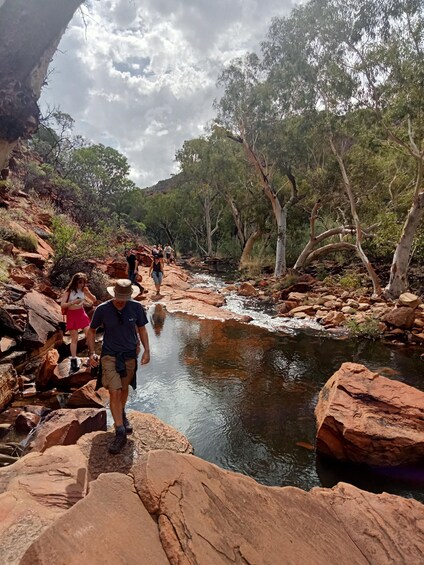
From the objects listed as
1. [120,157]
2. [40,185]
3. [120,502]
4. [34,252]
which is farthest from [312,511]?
[120,157]

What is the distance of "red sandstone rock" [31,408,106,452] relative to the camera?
3762mm

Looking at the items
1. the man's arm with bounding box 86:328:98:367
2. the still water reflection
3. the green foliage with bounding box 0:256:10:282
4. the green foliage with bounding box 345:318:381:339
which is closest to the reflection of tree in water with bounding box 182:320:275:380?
the still water reflection

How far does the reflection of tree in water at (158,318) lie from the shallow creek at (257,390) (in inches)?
1.2

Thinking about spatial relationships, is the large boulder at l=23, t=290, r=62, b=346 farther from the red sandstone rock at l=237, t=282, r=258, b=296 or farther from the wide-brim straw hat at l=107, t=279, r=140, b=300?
the red sandstone rock at l=237, t=282, r=258, b=296

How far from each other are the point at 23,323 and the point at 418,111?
510 inches

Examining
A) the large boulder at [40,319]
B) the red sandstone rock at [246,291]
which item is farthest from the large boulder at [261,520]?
the red sandstone rock at [246,291]

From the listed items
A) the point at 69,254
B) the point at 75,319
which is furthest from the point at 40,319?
the point at 69,254

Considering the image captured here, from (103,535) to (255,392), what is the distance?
4.60 meters

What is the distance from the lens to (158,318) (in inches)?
434

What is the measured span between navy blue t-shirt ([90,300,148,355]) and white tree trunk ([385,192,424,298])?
11.7m

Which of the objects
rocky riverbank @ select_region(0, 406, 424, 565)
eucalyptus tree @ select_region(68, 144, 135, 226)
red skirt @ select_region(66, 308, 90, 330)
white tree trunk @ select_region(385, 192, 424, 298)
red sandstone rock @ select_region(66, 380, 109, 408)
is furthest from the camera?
eucalyptus tree @ select_region(68, 144, 135, 226)

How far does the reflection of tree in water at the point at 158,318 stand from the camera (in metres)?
9.95

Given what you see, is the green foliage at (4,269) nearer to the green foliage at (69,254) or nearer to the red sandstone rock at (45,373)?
the green foliage at (69,254)

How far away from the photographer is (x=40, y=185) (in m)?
20.0
